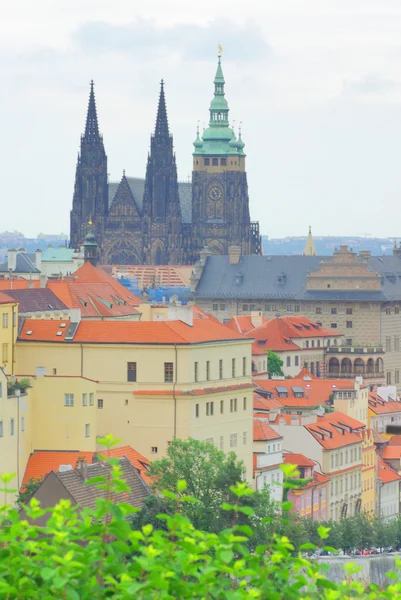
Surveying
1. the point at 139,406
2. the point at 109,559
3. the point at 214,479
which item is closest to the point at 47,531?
the point at 109,559

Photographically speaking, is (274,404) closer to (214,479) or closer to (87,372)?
(87,372)

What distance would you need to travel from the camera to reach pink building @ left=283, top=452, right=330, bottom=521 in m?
102

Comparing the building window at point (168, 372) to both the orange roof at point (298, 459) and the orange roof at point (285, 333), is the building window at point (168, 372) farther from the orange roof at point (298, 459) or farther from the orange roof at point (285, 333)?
the orange roof at point (285, 333)

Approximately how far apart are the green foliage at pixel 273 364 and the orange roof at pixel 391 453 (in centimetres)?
3169

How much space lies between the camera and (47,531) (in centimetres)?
3056

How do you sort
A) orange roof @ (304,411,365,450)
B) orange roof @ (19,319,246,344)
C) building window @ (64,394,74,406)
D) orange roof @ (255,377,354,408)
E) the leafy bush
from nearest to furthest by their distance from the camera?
1. the leafy bush
2. building window @ (64,394,74,406)
3. orange roof @ (19,319,246,344)
4. orange roof @ (304,411,365,450)
5. orange roof @ (255,377,354,408)

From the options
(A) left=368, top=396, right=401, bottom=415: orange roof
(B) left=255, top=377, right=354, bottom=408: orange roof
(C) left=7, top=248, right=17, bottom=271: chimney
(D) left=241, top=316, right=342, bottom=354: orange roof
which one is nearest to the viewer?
(B) left=255, top=377, right=354, bottom=408: orange roof

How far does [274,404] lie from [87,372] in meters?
34.1

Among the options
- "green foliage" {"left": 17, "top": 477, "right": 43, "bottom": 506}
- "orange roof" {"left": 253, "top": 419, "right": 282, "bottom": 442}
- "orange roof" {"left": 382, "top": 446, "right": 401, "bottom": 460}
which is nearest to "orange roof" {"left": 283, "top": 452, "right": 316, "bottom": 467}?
"orange roof" {"left": 253, "top": 419, "right": 282, "bottom": 442}

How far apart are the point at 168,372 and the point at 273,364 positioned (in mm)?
74760

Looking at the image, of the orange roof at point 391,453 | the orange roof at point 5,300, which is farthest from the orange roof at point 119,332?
the orange roof at point 391,453

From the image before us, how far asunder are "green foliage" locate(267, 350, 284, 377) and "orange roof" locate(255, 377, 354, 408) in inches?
871

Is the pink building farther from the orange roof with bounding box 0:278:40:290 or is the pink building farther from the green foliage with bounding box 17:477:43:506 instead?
the green foliage with bounding box 17:477:43:506

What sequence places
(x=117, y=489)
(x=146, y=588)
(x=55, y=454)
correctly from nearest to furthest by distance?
(x=146, y=588) < (x=117, y=489) < (x=55, y=454)
